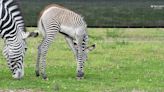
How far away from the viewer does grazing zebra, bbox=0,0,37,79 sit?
12055 millimetres

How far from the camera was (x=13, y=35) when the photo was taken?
12125 millimetres

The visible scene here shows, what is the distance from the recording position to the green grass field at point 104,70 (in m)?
11.2

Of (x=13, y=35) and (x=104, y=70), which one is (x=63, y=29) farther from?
(x=104, y=70)

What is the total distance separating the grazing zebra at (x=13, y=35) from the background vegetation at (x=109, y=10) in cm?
1143

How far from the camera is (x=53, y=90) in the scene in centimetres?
1067

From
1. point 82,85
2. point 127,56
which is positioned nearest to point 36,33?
point 82,85

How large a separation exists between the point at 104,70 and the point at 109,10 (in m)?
10.2

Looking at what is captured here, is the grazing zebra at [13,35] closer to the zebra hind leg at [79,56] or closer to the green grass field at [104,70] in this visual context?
the green grass field at [104,70]

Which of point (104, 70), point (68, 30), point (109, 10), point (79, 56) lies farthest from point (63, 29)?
point (109, 10)

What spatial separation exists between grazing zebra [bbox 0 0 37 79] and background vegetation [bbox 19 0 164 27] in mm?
11435

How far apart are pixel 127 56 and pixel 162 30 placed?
9.16 m

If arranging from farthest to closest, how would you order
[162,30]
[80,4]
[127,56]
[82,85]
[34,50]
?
[162,30] < [80,4] < [34,50] < [127,56] < [82,85]

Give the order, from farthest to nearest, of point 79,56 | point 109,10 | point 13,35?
point 109,10 < point 79,56 < point 13,35

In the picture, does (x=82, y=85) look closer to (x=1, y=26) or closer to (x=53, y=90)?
(x=53, y=90)
